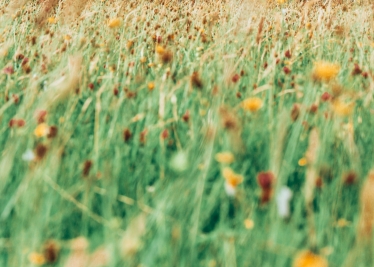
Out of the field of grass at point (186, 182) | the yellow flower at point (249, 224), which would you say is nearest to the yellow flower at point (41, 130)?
the field of grass at point (186, 182)

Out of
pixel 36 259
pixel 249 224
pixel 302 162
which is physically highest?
pixel 36 259

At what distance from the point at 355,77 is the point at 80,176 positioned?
1.37 m

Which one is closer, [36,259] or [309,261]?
[309,261]

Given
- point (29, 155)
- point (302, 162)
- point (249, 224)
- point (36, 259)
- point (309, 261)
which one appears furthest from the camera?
point (302, 162)

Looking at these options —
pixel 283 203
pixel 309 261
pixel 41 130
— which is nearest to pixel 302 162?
pixel 283 203

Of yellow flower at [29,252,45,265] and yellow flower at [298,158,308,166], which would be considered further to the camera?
yellow flower at [298,158,308,166]

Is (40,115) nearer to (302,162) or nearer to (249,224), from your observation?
(249,224)

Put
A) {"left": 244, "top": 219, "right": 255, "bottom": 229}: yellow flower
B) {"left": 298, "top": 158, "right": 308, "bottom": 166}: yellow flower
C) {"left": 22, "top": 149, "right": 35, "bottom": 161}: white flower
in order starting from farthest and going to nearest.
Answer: {"left": 298, "top": 158, "right": 308, "bottom": 166}: yellow flower < {"left": 22, "top": 149, "right": 35, "bottom": 161}: white flower < {"left": 244, "top": 219, "right": 255, "bottom": 229}: yellow flower

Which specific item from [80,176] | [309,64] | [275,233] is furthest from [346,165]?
[309,64]

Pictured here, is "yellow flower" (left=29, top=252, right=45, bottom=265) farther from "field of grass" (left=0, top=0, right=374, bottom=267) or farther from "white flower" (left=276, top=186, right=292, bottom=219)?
"white flower" (left=276, top=186, right=292, bottom=219)

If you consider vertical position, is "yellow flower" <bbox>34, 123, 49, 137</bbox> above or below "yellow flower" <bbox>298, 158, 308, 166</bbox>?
above

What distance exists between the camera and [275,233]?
1.02 m

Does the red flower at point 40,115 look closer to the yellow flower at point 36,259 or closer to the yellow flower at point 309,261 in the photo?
the yellow flower at point 36,259

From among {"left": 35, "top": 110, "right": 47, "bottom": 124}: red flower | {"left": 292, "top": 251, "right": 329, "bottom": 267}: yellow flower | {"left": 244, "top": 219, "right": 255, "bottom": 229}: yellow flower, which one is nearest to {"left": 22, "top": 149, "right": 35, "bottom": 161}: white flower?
{"left": 35, "top": 110, "right": 47, "bottom": 124}: red flower
